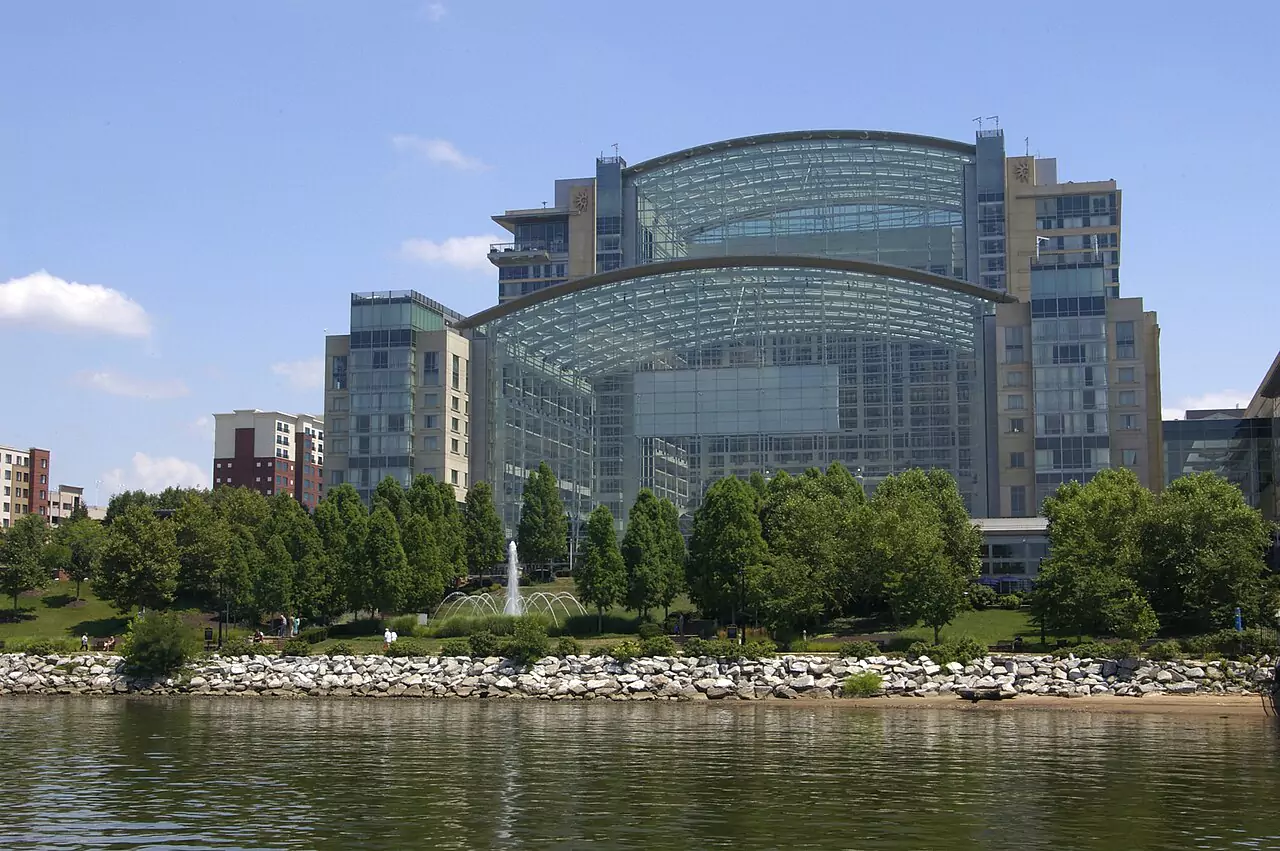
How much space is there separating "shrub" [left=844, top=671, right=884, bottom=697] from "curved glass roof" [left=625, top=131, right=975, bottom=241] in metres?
94.2

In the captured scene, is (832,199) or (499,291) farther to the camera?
(499,291)

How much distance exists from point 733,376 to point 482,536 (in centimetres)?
3018

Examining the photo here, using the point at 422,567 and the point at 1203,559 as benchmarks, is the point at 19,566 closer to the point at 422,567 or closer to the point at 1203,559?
Answer: the point at 422,567

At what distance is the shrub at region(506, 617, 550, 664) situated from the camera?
67750 mm

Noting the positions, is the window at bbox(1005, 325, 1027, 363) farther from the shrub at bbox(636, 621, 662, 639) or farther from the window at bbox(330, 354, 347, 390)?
the window at bbox(330, 354, 347, 390)

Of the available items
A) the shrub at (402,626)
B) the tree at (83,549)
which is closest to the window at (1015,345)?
the shrub at (402,626)

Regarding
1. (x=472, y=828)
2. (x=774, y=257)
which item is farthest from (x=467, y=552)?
(x=472, y=828)

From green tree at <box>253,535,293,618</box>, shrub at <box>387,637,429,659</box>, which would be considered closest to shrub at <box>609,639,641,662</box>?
shrub at <box>387,637,429,659</box>

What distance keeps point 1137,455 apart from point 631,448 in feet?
147

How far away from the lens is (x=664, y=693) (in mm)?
64125

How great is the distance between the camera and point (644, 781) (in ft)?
113

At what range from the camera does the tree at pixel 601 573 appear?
80312 mm

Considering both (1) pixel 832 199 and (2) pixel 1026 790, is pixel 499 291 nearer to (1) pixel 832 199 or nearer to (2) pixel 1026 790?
(1) pixel 832 199

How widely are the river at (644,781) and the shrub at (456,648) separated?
16.5 meters
